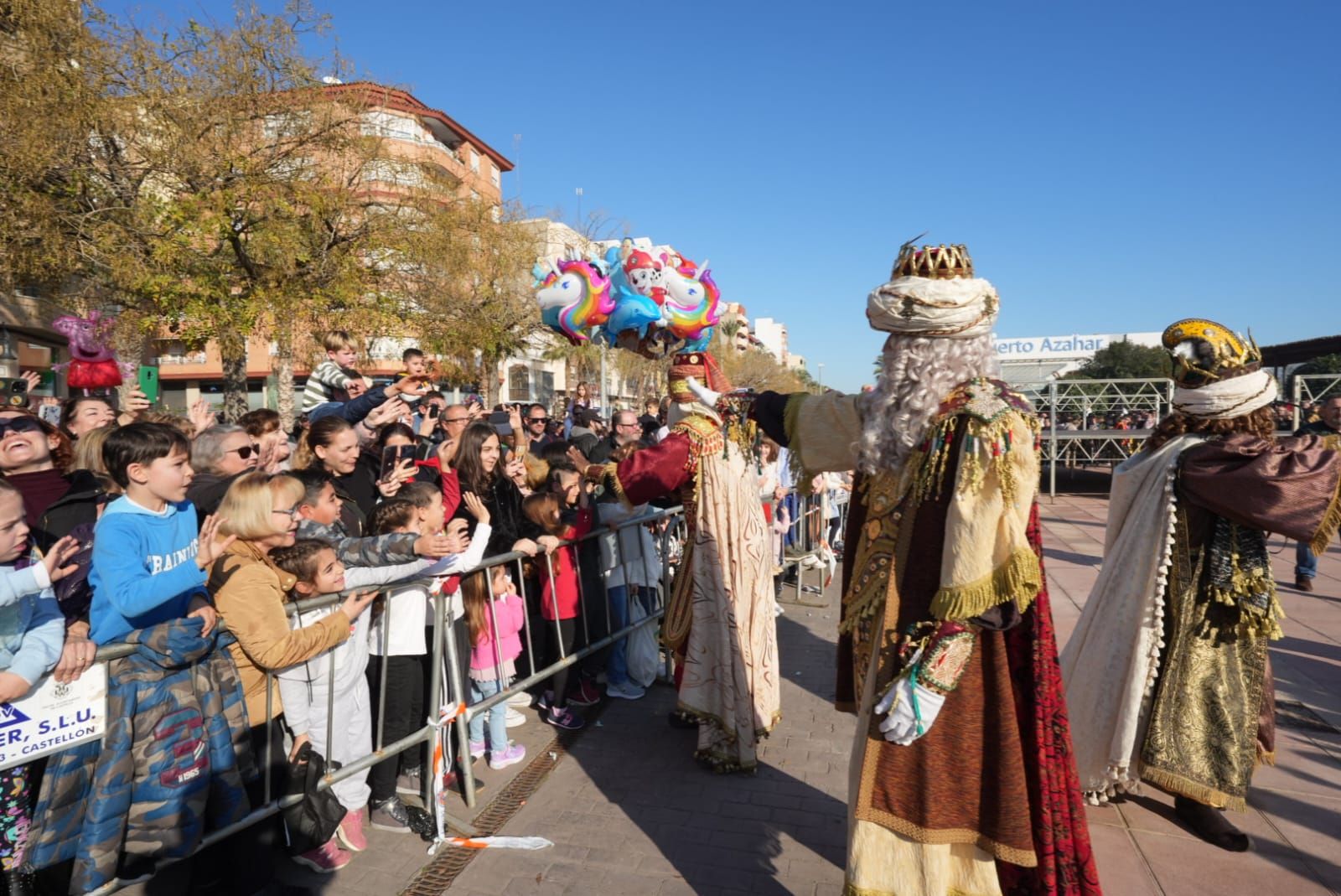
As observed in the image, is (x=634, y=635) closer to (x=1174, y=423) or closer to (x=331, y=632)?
(x=331, y=632)

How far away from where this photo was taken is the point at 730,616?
157 inches

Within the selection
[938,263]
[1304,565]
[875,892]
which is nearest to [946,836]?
[875,892]

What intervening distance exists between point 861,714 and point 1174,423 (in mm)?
2391

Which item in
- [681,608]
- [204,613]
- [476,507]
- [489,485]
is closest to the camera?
[204,613]

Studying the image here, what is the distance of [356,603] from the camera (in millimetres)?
3152

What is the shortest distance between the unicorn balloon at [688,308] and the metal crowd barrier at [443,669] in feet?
4.19

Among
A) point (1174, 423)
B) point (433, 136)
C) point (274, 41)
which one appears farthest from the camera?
point (433, 136)

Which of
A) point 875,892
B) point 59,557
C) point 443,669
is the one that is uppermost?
point 59,557

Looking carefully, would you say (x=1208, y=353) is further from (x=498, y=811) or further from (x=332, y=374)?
(x=332, y=374)

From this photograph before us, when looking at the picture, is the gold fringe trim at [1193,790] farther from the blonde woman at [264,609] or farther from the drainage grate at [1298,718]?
the blonde woman at [264,609]

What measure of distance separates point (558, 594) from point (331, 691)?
61.3 inches

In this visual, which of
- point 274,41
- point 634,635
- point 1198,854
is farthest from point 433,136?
point 1198,854

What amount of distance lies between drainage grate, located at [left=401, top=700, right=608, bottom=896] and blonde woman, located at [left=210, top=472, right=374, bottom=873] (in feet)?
1.30

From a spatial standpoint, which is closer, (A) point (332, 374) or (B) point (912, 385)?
(B) point (912, 385)
